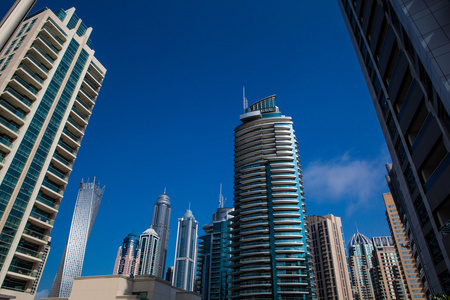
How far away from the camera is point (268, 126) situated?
399 feet

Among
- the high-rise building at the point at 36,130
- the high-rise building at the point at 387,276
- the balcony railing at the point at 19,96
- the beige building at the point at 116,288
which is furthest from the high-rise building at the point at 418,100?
the high-rise building at the point at 387,276

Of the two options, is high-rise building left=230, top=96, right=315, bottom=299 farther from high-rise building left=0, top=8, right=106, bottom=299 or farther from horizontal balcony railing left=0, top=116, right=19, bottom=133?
horizontal balcony railing left=0, top=116, right=19, bottom=133

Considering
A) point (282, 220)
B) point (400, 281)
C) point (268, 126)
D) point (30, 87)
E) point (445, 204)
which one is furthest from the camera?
point (400, 281)

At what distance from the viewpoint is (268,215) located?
341ft

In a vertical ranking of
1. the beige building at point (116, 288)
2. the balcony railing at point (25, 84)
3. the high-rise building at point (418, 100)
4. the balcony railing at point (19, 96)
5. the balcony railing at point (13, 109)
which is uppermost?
the balcony railing at point (25, 84)

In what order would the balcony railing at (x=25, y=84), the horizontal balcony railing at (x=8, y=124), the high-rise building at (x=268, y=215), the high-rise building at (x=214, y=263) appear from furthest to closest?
the high-rise building at (x=214, y=263) < the high-rise building at (x=268, y=215) < the balcony railing at (x=25, y=84) < the horizontal balcony railing at (x=8, y=124)

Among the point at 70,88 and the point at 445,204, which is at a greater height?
the point at 70,88

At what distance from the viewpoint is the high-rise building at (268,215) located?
302ft

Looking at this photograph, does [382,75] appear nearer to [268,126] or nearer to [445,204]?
[445,204]

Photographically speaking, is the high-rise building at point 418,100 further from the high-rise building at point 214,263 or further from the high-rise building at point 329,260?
the high-rise building at point 329,260

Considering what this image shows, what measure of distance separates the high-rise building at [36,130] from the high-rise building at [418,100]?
190 feet

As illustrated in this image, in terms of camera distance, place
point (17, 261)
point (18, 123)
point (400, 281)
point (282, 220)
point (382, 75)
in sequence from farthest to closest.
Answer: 1. point (400, 281)
2. point (282, 220)
3. point (18, 123)
4. point (17, 261)
5. point (382, 75)

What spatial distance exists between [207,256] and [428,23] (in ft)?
543

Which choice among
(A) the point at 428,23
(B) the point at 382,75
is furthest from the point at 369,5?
(A) the point at 428,23
